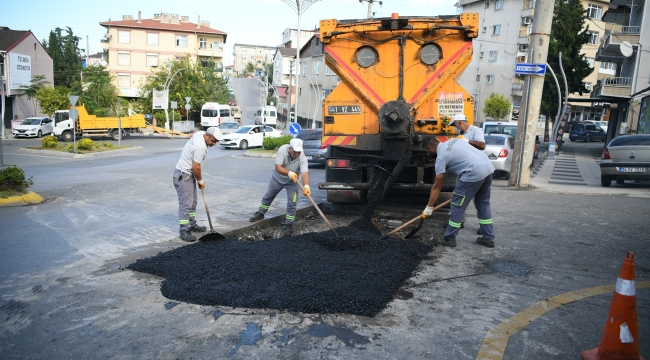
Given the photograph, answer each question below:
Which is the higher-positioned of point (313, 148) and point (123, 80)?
point (123, 80)

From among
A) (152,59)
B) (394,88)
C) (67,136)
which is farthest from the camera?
(152,59)

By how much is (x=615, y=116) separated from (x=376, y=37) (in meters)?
29.2

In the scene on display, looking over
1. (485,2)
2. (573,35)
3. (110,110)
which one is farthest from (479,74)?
(110,110)

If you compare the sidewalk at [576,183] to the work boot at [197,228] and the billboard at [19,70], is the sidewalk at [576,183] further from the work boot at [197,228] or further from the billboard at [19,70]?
the billboard at [19,70]

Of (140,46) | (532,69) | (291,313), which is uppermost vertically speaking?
(140,46)

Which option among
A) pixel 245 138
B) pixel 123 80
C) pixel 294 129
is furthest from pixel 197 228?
pixel 123 80

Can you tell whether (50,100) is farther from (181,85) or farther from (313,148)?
(313,148)

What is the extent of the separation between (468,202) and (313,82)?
149 feet

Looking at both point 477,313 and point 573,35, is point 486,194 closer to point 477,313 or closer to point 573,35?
point 477,313

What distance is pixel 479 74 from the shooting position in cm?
5031

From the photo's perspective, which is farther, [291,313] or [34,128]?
[34,128]

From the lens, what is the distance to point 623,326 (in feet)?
10.3

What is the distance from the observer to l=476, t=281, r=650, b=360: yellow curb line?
3418mm

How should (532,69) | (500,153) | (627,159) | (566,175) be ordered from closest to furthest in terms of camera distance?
1. (532,69)
2. (627,159)
3. (500,153)
4. (566,175)
